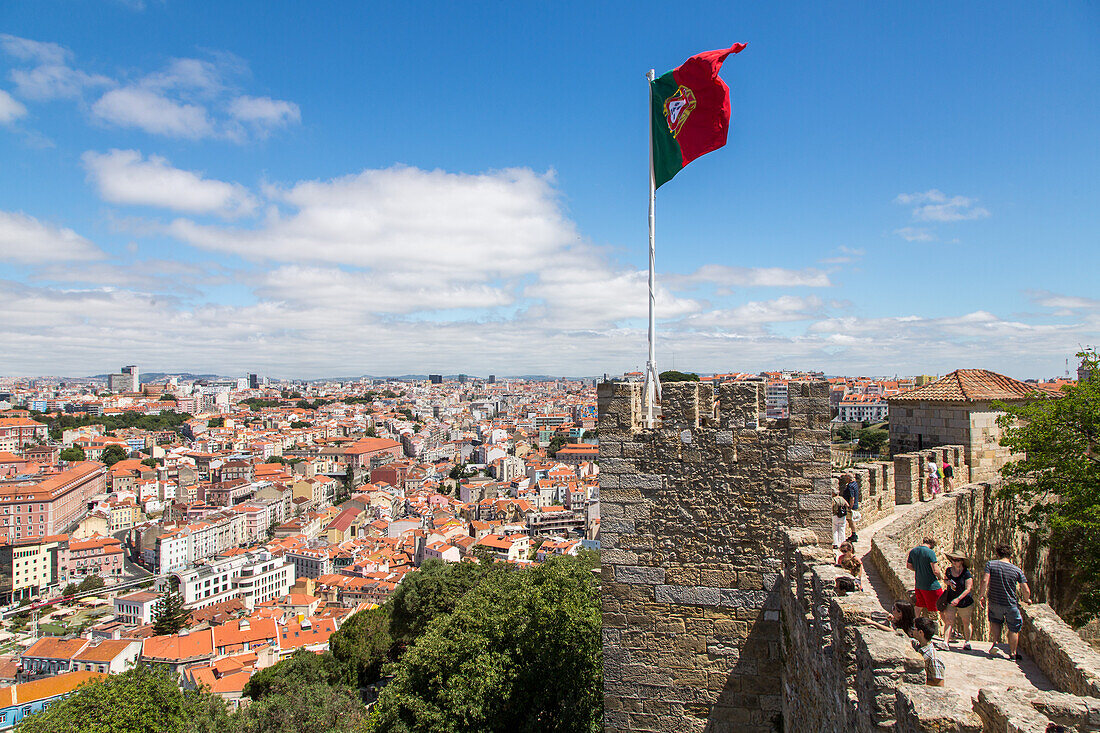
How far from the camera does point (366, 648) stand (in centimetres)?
3534

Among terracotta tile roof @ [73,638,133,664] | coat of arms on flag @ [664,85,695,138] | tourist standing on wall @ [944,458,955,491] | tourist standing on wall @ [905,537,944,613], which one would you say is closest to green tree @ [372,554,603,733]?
tourist standing on wall @ [944,458,955,491]

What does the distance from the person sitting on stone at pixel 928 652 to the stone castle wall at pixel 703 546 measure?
0.82m

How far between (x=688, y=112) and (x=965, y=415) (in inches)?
308

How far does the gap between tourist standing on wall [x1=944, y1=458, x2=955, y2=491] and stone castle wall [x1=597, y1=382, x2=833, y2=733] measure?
693cm

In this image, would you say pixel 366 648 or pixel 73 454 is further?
pixel 73 454

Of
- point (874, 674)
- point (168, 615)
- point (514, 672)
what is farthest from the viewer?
point (168, 615)

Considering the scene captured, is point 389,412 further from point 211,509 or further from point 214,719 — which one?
point 214,719

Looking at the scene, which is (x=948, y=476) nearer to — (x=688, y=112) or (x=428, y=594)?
(x=688, y=112)

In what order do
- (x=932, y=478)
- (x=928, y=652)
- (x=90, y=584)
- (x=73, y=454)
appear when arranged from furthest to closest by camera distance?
(x=73, y=454), (x=90, y=584), (x=932, y=478), (x=928, y=652)

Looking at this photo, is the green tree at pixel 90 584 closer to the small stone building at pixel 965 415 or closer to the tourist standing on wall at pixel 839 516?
the small stone building at pixel 965 415

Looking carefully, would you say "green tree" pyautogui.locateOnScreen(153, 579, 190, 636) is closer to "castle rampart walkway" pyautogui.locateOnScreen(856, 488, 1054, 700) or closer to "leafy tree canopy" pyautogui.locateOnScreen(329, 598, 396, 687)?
"leafy tree canopy" pyautogui.locateOnScreen(329, 598, 396, 687)

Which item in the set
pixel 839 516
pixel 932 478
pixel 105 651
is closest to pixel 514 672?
pixel 932 478

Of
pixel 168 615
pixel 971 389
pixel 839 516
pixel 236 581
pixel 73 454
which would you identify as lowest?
pixel 236 581

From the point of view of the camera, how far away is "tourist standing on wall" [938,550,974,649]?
4.74m
